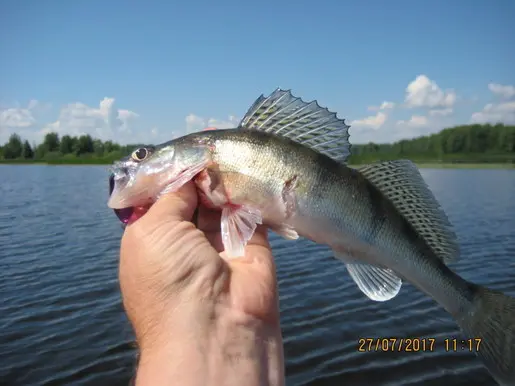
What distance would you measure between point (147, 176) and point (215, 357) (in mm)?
1436

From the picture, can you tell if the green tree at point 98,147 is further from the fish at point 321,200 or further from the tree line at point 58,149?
the fish at point 321,200

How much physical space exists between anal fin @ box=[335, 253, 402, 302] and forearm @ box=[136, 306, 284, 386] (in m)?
0.98

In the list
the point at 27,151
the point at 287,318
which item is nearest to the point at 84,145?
the point at 27,151

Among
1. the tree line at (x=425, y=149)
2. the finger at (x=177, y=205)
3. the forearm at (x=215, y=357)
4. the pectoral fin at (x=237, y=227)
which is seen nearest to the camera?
the forearm at (x=215, y=357)

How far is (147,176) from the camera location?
338 centimetres

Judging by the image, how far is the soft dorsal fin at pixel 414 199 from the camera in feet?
11.7

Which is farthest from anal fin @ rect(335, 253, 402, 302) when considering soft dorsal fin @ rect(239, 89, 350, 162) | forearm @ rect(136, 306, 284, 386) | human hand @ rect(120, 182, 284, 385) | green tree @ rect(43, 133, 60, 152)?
green tree @ rect(43, 133, 60, 152)

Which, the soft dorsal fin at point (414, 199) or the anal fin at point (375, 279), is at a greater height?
the soft dorsal fin at point (414, 199)

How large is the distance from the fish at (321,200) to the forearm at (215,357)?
611 millimetres

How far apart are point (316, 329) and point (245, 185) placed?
7.20 meters

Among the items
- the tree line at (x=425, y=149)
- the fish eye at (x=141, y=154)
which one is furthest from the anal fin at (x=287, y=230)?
the tree line at (x=425, y=149)

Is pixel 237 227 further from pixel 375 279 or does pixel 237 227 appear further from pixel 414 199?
pixel 414 199

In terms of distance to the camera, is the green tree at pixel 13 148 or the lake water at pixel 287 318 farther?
the green tree at pixel 13 148

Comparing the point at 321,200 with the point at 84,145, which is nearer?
the point at 321,200
